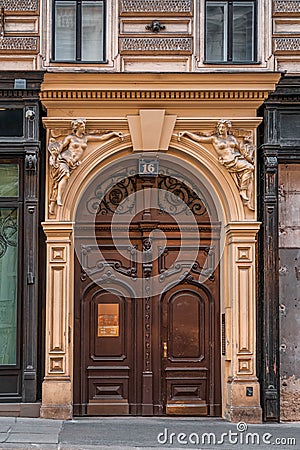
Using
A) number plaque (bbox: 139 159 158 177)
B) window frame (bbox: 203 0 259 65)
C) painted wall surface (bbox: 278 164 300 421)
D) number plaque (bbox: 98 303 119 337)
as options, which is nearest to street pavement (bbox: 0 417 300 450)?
painted wall surface (bbox: 278 164 300 421)

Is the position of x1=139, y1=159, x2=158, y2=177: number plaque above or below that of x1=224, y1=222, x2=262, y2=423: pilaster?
above

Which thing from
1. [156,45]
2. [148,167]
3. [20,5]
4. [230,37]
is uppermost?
[20,5]

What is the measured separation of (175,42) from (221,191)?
2.28 m

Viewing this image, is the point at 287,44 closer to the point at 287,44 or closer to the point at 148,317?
the point at 287,44

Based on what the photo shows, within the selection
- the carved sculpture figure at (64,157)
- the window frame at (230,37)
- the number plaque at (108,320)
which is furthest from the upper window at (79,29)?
the number plaque at (108,320)

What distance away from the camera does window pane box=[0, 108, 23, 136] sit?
1431 cm

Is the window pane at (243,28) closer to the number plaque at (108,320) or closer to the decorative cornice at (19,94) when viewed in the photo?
the decorative cornice at (19,94)

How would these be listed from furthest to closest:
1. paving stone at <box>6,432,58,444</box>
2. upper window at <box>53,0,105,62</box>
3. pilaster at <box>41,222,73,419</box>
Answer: upper window at <box>53,0,105,62</box>, pilaster at <box>41,222,73,419</box>, paving stone at <box>6,432,58,444</box>

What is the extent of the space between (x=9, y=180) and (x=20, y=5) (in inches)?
101

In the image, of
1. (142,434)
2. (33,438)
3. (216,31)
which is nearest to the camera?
(33,438)

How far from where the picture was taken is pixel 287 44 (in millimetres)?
14547

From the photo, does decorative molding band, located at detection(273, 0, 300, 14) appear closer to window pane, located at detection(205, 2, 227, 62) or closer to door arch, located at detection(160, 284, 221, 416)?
window pane, located at detection(205, 2, 227, 62)

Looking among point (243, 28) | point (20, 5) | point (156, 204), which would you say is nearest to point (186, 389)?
point (156, 204)

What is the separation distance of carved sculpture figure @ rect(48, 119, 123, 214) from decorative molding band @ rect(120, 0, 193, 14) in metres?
1.81
